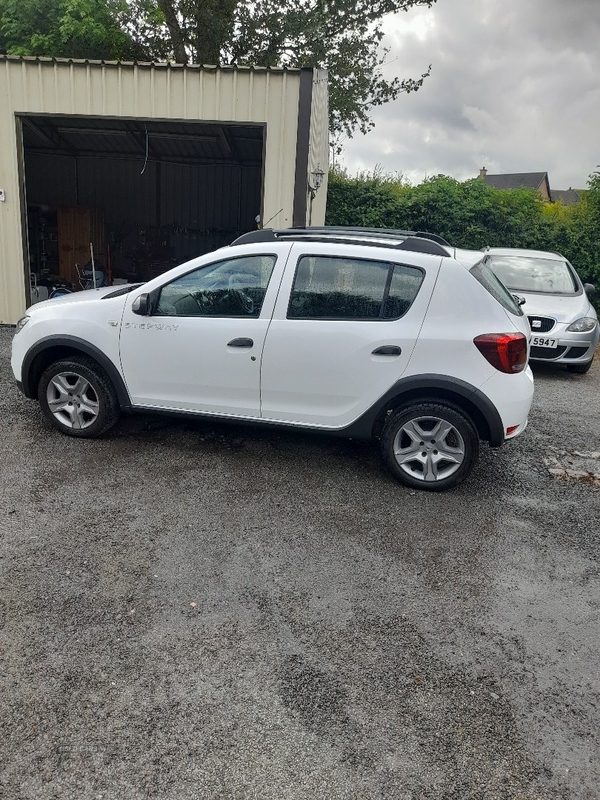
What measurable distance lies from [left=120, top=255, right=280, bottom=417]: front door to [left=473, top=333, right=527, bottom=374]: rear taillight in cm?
156

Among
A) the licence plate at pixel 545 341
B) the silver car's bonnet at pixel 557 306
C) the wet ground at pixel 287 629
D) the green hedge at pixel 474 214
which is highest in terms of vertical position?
the green hedge at pixel 474 214

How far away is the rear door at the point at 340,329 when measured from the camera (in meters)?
4.34

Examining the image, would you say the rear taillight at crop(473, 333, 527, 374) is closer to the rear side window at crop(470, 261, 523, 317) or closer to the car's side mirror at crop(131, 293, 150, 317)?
the rear side window at crop(470, 261, 523, 317)

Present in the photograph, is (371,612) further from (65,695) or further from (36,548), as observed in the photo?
(36,548)

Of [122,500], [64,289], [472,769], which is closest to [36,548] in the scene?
[122,500]

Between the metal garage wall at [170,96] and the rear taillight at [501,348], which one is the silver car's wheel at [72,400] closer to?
the rear taillight at [501,348]

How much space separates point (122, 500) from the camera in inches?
163

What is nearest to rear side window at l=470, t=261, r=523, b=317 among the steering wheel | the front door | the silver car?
the front door

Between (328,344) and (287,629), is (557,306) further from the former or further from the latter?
(287,629)

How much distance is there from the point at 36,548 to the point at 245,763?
1923mm

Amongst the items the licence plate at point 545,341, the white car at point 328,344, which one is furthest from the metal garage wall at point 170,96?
the white car at point 328,344

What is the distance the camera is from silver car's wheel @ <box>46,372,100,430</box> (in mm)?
5031

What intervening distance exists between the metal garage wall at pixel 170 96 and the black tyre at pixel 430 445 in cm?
581

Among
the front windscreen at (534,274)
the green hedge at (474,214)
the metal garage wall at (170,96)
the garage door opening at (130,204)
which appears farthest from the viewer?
the garage door opening at (130,204)
